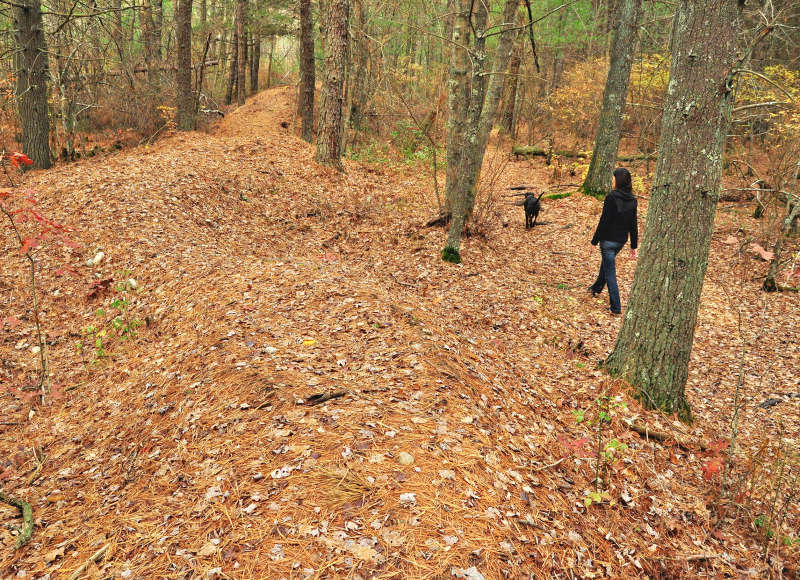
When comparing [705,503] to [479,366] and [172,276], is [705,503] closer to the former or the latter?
[479,366]

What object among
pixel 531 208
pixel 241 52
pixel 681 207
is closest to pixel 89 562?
pixel 681 207

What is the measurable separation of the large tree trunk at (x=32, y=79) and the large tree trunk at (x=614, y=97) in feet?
45.7

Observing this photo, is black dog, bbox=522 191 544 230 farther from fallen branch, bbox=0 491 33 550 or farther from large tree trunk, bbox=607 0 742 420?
fallen branch, bbox=0 491 33 550

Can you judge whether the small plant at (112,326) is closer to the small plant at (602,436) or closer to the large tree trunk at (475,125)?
the large tree trunk at (475,125)

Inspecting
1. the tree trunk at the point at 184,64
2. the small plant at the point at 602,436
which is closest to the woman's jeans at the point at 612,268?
the small plant at the point at 602,436

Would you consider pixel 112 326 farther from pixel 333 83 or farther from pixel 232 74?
pixel 232 74

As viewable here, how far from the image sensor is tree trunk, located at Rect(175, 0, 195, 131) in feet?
44.0

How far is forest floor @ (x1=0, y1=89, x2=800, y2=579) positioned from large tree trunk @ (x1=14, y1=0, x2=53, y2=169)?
8.83ft

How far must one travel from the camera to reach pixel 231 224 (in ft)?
29.0

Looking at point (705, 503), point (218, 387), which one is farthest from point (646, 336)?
point (218, 387)

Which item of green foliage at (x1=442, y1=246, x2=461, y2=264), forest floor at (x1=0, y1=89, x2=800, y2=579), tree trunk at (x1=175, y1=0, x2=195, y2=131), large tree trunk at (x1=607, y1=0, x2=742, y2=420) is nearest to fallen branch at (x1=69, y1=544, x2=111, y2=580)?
forest floor at (x1=0, y1=89, x2=800, y2=579)

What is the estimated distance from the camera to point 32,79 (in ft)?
33.1

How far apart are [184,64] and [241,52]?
911cm

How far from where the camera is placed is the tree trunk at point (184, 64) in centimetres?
1340
